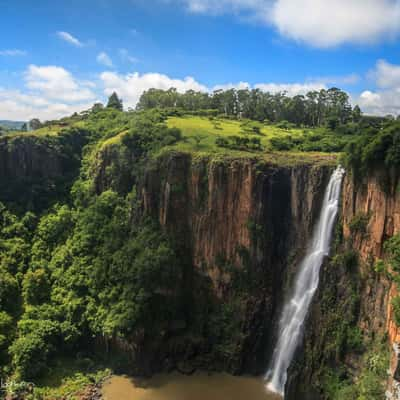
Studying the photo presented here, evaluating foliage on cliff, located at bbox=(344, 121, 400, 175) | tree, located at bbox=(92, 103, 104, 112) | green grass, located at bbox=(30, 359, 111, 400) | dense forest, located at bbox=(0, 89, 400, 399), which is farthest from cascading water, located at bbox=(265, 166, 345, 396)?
tree, located at bbox=(92, 103, 104, 112)

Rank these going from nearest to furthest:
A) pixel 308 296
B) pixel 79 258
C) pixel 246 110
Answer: pixel 308 296, pixel 79 258, pixel 246 110

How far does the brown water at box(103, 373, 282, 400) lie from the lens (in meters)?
20.9

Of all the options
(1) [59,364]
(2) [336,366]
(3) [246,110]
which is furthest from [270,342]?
(3) [246,110]

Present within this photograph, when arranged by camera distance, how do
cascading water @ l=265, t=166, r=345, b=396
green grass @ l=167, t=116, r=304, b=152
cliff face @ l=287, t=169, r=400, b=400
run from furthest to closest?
1. green grass @ l=167, t=116, r=304, b=152
2. cascading water @ l=265, t=166, r=345, b=396
3. cliff face @ l=287, t=169, r=400, b=400

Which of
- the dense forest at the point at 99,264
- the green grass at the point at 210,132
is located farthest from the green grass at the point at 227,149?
the dense forest at the point at 99,264

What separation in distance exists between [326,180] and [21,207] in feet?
99.5

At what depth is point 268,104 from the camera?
172 feet

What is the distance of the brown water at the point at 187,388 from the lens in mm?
20922

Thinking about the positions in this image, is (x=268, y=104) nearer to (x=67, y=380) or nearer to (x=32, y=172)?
(x=32, y=172)

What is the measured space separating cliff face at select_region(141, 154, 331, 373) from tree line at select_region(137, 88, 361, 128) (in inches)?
840

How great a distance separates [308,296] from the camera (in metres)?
21.4

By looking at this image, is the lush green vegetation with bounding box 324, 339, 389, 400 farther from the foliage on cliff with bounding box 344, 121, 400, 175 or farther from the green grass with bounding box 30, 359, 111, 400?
the green grass with bounding box 30, 359, 111, 400

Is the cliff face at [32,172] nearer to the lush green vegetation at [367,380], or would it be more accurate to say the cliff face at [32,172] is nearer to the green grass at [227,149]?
the green grass at [227,149]

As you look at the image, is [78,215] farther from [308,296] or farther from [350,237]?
[350,237]
